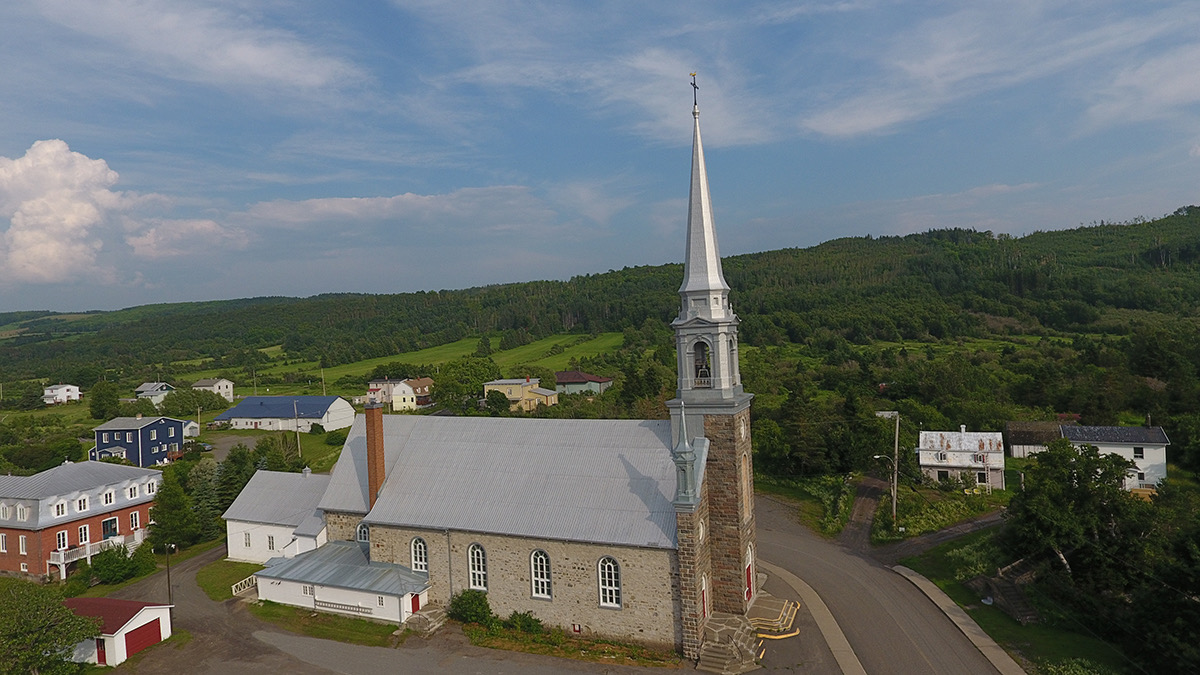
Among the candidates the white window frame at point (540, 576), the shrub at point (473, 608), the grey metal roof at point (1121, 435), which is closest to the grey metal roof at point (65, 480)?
the shrub at point (473, 608)

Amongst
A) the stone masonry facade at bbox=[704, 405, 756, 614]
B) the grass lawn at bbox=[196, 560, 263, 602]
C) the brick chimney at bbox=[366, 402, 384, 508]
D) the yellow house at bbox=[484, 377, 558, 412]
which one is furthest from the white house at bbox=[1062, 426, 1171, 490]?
the yellow house at bbox=[484, 377, 558, 412]

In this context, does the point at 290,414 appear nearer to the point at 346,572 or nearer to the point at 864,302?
the point at 346,572

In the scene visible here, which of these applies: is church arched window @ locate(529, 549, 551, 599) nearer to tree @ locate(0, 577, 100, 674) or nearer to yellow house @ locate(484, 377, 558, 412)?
tree @ locate(0, 577, 100, 674)

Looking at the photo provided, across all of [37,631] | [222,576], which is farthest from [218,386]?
[37,631]

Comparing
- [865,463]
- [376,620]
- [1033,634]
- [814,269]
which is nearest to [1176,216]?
[814,269]

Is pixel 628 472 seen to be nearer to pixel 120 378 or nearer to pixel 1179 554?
pixel 1179 554
